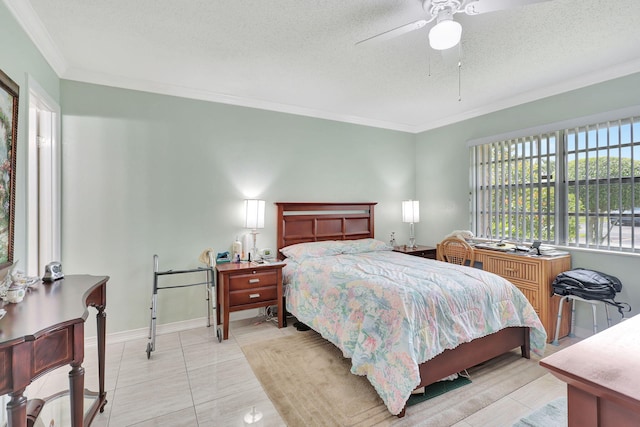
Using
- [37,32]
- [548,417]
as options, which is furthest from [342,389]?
[37,32]

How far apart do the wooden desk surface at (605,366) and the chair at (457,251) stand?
2.73m

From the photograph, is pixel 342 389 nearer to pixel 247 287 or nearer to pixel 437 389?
pixel 437 389

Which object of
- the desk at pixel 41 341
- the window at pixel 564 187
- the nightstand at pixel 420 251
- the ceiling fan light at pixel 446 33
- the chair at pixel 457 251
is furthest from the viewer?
the nightstand at pixel 420 251

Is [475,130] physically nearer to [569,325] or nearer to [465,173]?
[465,173]

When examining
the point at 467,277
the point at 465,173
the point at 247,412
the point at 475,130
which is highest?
the point at 475,130

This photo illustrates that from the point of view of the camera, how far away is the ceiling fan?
5.38 feet

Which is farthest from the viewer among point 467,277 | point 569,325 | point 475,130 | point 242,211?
point 475,130

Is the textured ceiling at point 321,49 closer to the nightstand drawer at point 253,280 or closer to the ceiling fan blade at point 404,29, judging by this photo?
the ceiling fan blade at point 404,29

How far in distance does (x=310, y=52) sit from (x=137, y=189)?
2.20 meters

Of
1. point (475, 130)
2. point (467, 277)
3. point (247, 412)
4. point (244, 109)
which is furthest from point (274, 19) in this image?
point (475, 130)

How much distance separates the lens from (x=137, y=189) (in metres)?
3.15

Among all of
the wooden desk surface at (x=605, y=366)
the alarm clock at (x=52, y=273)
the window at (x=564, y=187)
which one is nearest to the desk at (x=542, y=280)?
the window at (x=564, y=187)

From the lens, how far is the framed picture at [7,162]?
176 centimetres

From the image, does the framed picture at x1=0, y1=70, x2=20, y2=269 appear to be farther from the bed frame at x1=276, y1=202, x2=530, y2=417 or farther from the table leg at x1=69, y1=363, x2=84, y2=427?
the bed frame at x1=276, y1=202, x2=530, y2=417
